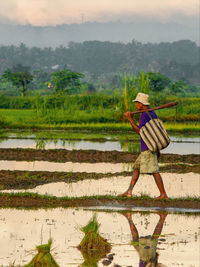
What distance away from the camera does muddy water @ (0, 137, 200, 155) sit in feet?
49.8

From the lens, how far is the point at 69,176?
9.98 m

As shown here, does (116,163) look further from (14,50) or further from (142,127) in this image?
(14,50)

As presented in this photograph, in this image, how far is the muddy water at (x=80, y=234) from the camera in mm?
4996

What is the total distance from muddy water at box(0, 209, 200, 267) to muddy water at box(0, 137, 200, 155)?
803cm

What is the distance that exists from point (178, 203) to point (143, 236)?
177cm

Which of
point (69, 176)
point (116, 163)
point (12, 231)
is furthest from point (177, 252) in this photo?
point (116, 163)

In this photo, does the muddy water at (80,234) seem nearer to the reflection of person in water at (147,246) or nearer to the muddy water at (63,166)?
the reflection of person in water at (147,246)

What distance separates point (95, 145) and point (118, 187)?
285 inches

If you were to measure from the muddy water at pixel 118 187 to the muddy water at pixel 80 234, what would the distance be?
130 centimetres

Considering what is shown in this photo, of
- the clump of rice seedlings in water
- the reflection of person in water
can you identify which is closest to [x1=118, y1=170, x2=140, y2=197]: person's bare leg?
the reflection of person in water

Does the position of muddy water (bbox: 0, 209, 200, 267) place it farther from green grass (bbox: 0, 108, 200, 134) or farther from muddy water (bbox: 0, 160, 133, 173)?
green grass (bbox: 0, 108, 200, 134)

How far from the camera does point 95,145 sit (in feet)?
52.9

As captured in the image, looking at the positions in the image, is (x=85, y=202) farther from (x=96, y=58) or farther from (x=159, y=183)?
(x=96, y=58)

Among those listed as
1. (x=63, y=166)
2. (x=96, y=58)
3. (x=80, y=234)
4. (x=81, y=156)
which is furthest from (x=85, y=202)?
(x=96, y=58)
